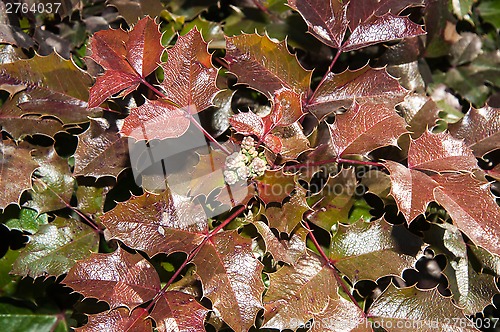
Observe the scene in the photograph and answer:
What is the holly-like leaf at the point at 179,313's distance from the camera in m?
0.82

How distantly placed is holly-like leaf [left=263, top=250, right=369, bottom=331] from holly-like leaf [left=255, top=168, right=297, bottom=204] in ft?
0.42

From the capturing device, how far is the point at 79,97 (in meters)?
0.95

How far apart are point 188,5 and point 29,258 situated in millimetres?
606

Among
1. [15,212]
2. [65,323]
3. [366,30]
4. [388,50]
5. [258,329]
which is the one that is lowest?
[65,323]

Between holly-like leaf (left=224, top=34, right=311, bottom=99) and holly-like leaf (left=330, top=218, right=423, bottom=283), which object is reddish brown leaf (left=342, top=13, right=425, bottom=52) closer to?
holly-like leaf (left=224, top=34, right=311, bottom=99)

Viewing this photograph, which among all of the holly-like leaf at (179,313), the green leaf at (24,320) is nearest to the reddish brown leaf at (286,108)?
the holly-like leaf at (179,313)

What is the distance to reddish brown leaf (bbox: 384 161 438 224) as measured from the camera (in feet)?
2.52

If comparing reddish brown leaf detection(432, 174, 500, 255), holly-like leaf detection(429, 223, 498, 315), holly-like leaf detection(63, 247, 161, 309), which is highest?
reddish brown leaf detection(432, 174, 500, 255)

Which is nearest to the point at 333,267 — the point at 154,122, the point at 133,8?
the point at 154,122

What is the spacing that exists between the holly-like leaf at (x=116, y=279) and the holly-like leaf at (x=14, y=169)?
0.19m

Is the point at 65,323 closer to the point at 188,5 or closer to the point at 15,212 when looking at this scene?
the point at 15,212

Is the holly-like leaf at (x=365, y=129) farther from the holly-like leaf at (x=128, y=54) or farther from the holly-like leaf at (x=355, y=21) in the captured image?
the holly-like leaf at (x=128, y=54)

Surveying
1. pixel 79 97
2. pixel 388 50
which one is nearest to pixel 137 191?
pixel 79 97

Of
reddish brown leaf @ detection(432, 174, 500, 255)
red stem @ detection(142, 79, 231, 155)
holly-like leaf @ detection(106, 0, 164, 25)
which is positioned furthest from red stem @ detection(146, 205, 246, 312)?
holly-like leaf @ detection(106, 0, 164, 25)
